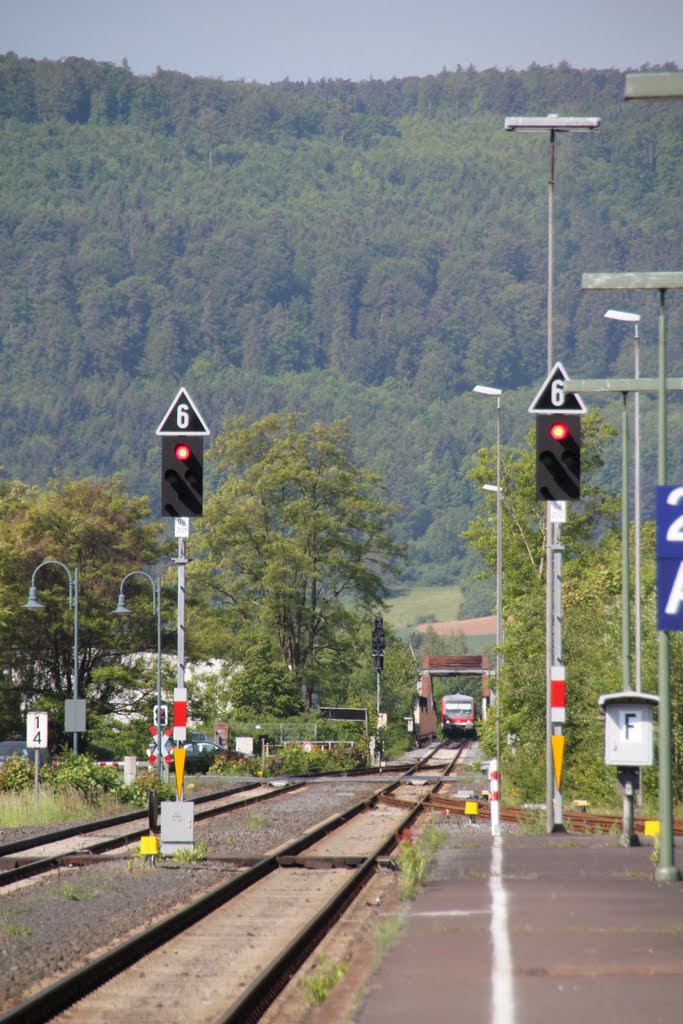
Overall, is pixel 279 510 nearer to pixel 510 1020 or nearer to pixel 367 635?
pixel 367 635

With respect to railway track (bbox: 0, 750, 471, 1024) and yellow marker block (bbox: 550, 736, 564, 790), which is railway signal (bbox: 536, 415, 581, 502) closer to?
railway track (bbox: 0, 750, 471, 1024)

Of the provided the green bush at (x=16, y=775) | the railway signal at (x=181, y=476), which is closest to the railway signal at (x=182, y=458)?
the railway signal at (x=181, y=476)

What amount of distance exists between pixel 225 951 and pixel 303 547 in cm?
7203

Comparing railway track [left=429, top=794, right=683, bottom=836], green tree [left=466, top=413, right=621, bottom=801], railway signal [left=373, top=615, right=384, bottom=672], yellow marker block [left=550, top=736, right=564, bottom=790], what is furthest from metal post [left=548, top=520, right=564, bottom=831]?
railway signal [left=373, top=615, right=384, bottom=672]

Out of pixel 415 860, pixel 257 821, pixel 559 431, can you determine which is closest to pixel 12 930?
pixel 415 860

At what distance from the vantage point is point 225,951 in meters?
14.8

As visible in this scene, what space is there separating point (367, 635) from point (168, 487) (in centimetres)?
8457

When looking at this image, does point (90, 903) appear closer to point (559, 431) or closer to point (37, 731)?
point (559, 431)

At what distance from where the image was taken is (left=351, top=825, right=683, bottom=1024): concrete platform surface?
9.86 metres

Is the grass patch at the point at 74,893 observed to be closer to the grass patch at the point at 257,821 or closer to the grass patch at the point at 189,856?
the grass patch at the point at 189,856

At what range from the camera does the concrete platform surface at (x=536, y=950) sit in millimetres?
9859

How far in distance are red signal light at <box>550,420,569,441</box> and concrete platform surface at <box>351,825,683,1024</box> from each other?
5.44m

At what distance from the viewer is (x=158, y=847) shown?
77.2 feet

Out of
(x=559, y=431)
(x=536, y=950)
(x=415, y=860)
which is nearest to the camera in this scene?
(x=536, y=950)
